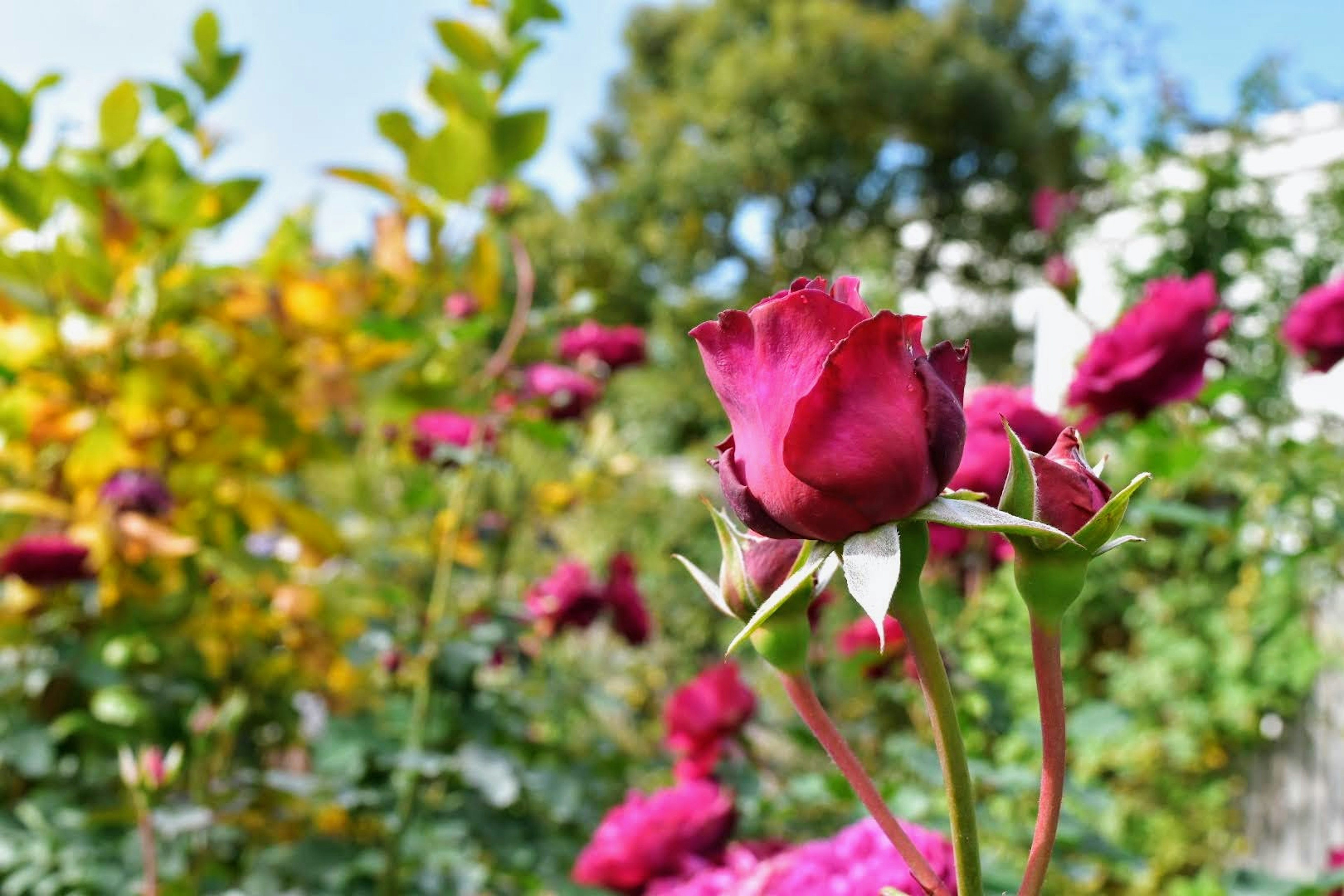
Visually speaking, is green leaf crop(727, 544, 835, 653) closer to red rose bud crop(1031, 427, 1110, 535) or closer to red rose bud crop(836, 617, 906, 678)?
red rose bud crop(1031, 427, 1110, 535)

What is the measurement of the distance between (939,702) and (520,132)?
0.98 m

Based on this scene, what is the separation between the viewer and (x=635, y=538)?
15.6 feet

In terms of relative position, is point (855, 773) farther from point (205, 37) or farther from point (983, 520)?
point (205, 37)

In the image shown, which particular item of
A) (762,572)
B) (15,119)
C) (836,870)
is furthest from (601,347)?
(762,572)

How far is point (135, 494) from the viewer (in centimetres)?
112

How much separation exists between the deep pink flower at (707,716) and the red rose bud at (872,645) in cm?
12

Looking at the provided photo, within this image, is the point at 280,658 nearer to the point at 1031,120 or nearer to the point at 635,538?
the point at 635,538

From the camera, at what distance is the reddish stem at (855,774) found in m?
0.27

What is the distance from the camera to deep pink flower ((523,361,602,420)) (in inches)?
45.2

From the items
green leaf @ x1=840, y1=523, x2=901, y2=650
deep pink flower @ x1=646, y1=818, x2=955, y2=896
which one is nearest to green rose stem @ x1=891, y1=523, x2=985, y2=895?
green leaf @ x1=840, y1=523, x2=901, y2=650

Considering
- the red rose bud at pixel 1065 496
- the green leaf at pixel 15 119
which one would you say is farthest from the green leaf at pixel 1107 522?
the green leaf at pixel 15 119

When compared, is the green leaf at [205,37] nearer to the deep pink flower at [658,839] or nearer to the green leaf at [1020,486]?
the deep pink flower at [658,839]

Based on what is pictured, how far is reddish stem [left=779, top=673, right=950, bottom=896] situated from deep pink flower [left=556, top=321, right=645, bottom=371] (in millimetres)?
981

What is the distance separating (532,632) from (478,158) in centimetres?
53
